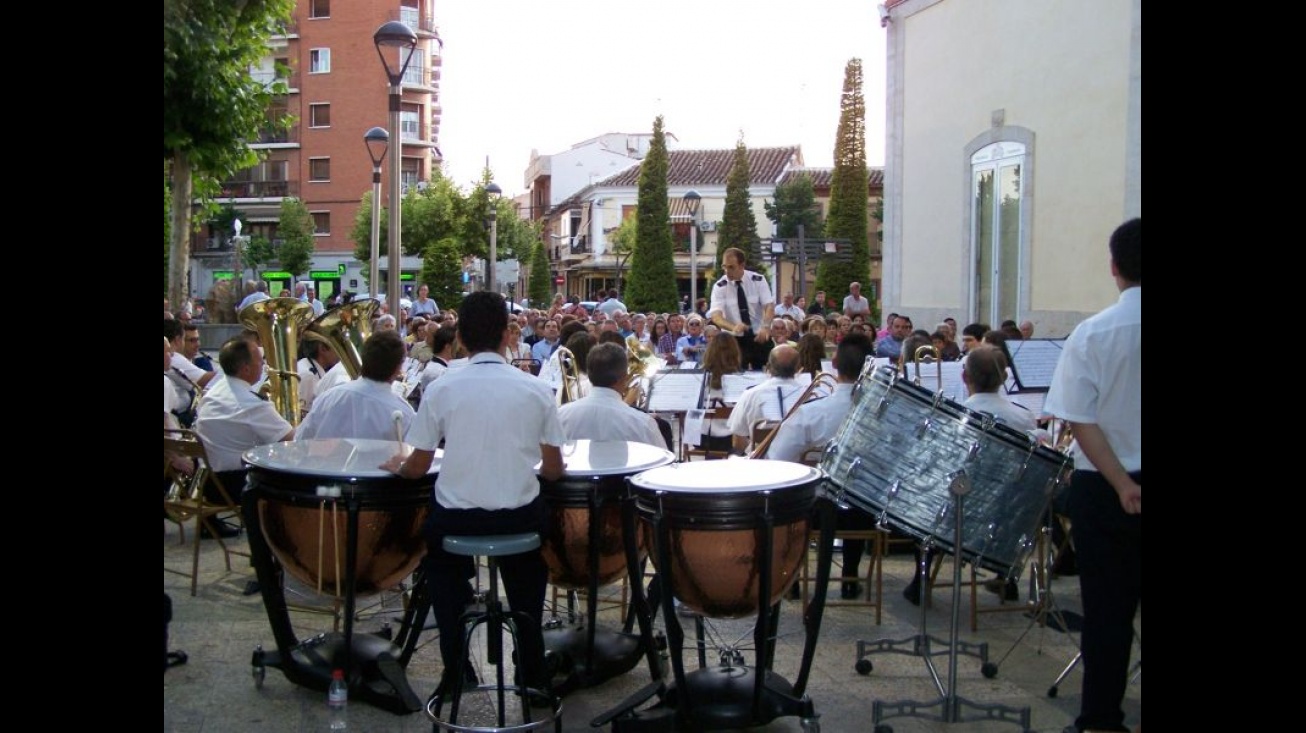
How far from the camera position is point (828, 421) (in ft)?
21.3

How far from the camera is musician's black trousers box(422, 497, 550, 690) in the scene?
4520 mm

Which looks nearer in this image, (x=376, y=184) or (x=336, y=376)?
(x=336, y=376)

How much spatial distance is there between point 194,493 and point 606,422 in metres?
2.84

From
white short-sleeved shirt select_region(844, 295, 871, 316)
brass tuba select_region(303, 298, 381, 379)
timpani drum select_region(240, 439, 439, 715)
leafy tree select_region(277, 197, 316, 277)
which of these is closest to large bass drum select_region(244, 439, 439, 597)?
timpani drum select_region(240, 439, 439, 715)

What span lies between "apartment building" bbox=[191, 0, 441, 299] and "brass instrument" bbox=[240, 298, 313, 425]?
4638 cm

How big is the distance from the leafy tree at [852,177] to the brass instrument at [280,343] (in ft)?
110

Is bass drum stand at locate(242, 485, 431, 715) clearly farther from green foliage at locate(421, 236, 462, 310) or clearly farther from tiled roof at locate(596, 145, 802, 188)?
tiled roof at locate(596, 145, 802, 188)

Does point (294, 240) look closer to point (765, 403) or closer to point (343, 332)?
point (343, 332)

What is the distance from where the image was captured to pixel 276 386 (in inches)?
322

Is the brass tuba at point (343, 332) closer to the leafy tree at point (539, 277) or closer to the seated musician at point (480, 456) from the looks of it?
the seated musician at point (480, 456)

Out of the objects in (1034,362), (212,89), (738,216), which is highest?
(738,216)

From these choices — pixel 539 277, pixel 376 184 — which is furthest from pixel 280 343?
pixel 539 277

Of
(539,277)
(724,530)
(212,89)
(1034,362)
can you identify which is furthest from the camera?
(539,277)
